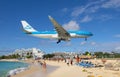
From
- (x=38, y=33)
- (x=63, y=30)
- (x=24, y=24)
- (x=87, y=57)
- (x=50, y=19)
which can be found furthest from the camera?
(x=87, y=57)

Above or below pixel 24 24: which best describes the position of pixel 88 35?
below

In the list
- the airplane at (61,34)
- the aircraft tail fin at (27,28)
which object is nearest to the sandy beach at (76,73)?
the airplane at (61,34)

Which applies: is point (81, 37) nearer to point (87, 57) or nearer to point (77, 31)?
point (77, 31)

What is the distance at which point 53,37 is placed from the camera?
192 feet

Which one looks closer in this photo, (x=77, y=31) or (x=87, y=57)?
(x=77, y=31)

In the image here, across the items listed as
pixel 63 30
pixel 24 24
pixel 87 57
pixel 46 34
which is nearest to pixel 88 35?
pixel 63 30

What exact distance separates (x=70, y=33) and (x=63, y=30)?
258cm

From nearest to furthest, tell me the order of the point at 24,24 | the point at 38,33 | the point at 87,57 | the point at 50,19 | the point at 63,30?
1. the point at 50,19
2. the point at 63,30
3. the point at 38,33
4. the point at 24,24
5. the point at 87,57

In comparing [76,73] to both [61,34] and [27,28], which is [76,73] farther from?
[27,28]

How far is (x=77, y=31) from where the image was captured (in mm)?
58094

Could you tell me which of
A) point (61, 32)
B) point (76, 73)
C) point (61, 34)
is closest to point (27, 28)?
point (61, 34)

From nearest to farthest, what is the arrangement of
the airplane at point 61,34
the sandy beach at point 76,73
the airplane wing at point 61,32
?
the sandy beach at point 76,73 < the airplane wing at point 61,32 < the airplane at point 61,34

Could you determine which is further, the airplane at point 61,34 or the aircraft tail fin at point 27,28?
the aircraft tail fin at point 27,28

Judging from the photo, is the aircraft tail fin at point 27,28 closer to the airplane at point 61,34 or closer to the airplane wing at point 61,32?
the airplane at point 61,34
